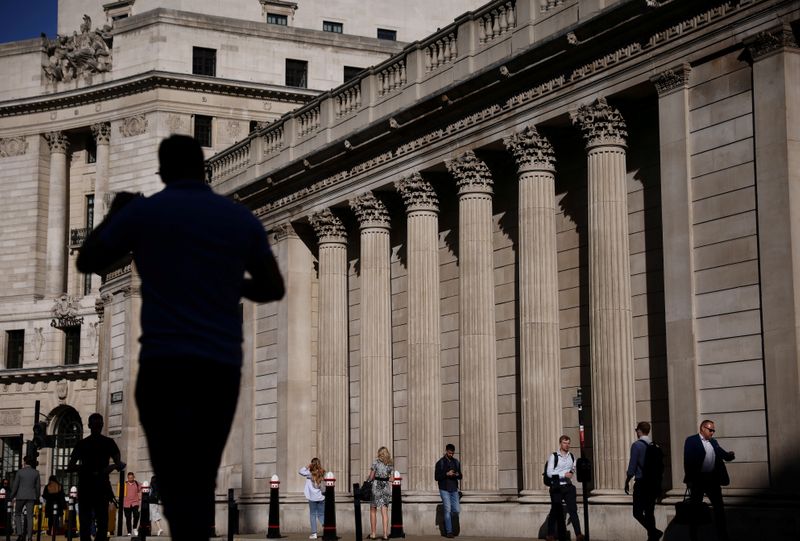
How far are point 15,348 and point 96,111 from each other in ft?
45.1

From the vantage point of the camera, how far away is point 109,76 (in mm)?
70250

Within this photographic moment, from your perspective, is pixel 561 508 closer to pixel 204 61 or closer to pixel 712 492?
pixel 712 492

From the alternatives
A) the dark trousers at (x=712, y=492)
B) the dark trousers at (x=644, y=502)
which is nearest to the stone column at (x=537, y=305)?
the dark trousers at (x=644, y=502)

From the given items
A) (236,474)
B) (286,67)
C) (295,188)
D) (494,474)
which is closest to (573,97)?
(494,474)

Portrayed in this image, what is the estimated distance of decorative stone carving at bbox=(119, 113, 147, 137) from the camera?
223 feet

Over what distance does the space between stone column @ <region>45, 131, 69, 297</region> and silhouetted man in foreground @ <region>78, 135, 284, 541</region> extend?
6815 cm

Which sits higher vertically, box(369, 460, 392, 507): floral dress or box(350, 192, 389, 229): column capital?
box(350, 192, 389, 229): column capital

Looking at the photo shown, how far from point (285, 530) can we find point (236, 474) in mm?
5544

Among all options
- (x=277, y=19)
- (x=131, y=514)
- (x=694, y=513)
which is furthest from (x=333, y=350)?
(x=277, y=19)

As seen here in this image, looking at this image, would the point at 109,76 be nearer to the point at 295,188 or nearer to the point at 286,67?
the point at 286,67

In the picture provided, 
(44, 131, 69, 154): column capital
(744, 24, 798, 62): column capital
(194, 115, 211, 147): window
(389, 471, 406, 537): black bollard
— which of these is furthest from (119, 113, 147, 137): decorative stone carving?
(744, 24, 798, 62): column capital

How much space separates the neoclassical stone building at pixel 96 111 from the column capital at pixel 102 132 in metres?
0.05

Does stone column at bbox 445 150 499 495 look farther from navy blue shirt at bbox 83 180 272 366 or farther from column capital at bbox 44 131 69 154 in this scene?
column capital at bbox 44 131 69 154

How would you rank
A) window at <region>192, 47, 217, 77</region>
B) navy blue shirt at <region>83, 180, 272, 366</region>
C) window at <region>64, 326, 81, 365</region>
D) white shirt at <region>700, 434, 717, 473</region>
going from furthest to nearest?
window at <region>64, 326, 81, 365</region>, window at <region>192, 47, 217, 77</region>, white shirt at <region>700, 434, 717, 473</region>, navy blue shirt at <region>83, 180, 272, 366</region>
